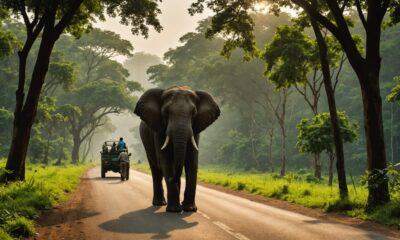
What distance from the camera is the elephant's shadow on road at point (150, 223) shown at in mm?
9031

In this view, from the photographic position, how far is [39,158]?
50.1 metres

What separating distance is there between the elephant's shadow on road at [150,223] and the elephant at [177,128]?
0.69 meters

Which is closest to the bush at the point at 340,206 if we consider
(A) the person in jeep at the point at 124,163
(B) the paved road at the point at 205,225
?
(B) the paved road at the point at 205,225

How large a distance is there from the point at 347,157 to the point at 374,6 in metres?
39.0

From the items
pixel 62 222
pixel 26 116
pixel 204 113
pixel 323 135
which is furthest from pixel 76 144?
pixel 62 222

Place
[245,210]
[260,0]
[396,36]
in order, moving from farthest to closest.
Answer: [396,36] → [260,0] → [245,210]

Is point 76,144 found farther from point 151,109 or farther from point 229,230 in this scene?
point 229,230

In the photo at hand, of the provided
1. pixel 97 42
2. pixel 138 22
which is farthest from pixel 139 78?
pixel 138 22

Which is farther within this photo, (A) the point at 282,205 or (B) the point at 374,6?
(A) the point at 282,205

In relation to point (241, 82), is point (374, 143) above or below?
below

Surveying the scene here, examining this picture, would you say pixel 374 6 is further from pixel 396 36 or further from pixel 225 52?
pixel 396 36

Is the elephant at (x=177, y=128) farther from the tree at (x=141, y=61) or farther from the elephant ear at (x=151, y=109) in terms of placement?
the tree at (x=141, y=61)

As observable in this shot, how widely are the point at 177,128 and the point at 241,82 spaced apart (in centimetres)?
4007

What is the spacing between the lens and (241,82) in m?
50.8
